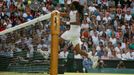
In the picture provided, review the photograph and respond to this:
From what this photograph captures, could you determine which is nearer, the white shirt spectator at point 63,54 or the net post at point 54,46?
the net post at point 54,46

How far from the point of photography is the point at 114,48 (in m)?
21.6

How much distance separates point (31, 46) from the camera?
33.0 ft

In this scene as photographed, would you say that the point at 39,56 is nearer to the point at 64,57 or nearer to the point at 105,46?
the point at 64,57

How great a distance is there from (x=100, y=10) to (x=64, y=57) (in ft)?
24.0

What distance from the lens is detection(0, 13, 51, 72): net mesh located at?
9.70 m

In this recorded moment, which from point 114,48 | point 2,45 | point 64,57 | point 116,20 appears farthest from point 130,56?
point 2,45

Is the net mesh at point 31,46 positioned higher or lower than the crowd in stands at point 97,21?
lower

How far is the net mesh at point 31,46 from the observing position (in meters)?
9.70

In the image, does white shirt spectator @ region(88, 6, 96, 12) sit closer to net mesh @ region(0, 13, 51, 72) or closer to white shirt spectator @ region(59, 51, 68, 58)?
white shirt spectator @ region(59, 51, 68, 58)

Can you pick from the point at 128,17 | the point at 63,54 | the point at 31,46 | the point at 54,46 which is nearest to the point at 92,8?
the point at 128,17

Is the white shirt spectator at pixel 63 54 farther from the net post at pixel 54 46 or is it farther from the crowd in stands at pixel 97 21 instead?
the net post at pixel 54 46

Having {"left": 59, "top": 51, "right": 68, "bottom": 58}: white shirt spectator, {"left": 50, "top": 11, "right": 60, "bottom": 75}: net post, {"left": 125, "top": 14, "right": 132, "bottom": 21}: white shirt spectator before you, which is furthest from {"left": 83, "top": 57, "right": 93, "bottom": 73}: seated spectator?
{"left": 50, "top": 11, "right": 60, "bottom": 75}: net post

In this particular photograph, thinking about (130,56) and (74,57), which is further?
(130,56)

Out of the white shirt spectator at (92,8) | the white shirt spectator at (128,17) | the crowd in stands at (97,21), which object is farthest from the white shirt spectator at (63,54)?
the white shirt spectator at (128,17)
